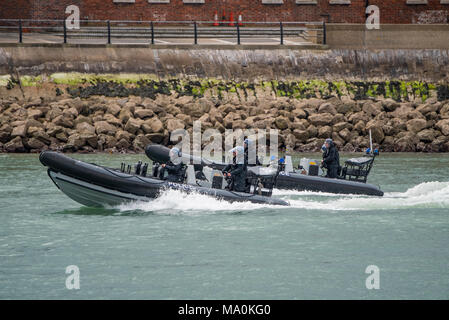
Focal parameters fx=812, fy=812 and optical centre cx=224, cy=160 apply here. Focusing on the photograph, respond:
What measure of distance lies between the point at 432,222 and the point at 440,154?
16.0m

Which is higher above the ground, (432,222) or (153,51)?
(153,51)

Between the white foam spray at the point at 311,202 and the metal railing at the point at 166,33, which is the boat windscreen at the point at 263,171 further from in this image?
the metal railing at the point at 166,33

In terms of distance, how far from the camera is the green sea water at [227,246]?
12602 millimetres

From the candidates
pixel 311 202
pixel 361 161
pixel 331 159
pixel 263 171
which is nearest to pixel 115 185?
pixel 263 171

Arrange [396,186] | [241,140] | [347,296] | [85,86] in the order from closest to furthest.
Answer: [347,296] → [396,186] → [241,140] → [85,86]

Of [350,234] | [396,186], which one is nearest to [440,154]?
[396,186]

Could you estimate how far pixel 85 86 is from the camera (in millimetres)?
36688

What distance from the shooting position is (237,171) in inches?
728

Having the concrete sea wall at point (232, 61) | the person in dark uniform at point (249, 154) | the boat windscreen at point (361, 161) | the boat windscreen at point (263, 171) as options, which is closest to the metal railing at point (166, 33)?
the concrete sea wall at point (232, 61)

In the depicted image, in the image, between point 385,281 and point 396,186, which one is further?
point 396,186

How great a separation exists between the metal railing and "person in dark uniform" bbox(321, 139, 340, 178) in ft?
58.3

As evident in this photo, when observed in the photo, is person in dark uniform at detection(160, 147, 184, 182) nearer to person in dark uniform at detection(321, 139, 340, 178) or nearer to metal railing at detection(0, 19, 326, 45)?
person in dark uniform at detection(321, 139, 340, 178)
